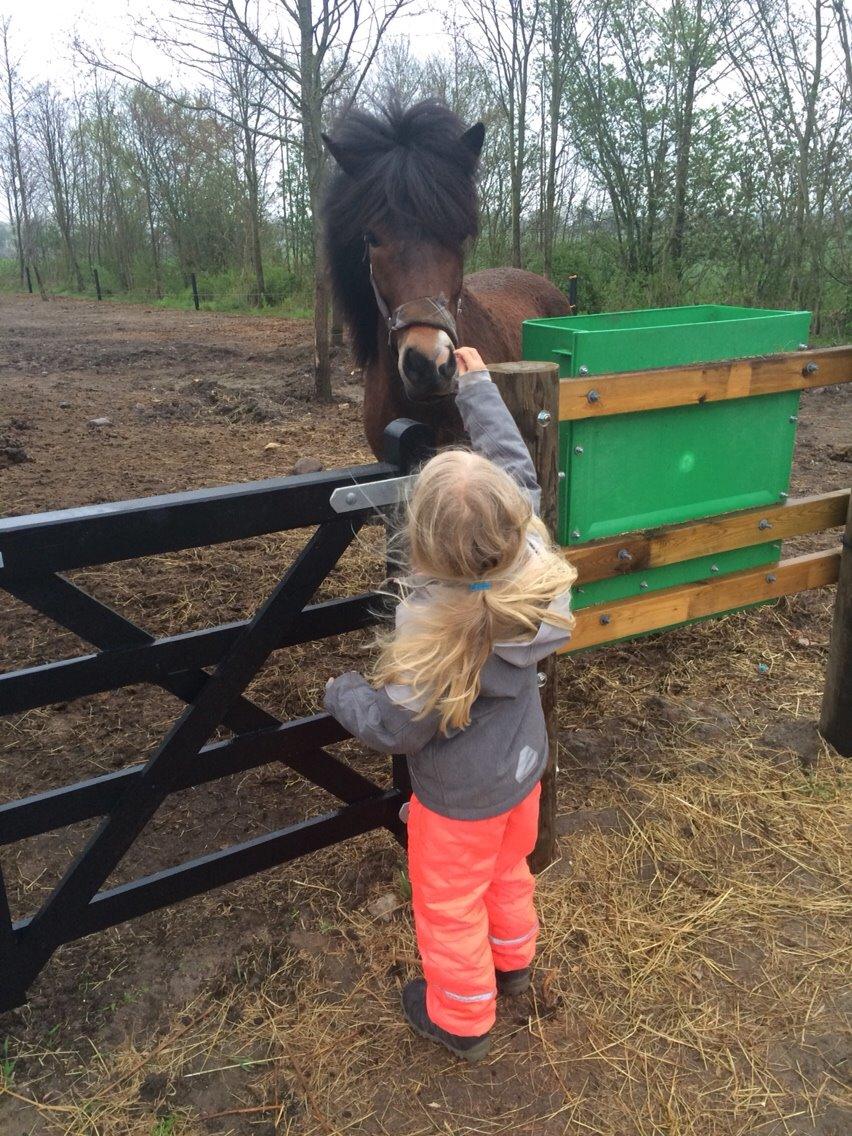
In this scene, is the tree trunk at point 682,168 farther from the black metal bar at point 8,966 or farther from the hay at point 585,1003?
the black metal bar at point 8,966

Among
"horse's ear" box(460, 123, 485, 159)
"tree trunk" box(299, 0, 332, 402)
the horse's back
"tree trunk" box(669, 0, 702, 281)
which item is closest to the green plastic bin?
the horse's back

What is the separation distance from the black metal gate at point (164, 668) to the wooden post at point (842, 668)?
1.88 metres

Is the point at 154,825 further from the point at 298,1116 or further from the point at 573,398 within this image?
the point at 573,398

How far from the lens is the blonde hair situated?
1.47 metres

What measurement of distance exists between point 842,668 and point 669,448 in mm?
1164

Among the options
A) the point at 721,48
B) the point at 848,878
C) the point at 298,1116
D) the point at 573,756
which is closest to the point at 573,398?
the point at 573,756

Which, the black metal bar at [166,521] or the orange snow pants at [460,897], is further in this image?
the orange snow pants at [460,897]

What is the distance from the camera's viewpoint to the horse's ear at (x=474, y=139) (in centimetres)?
343

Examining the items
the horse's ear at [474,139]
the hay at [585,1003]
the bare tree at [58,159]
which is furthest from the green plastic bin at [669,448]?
the bare tree at [58,159]

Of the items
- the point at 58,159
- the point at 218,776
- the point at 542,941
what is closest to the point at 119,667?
the point at 218,776

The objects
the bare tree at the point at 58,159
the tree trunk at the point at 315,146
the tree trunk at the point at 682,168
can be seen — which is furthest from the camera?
the bare tree at the point at 58,159

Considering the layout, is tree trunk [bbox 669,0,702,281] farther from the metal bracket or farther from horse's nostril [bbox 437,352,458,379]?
the metal bracket

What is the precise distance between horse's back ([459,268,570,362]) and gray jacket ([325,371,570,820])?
2154 millimetres

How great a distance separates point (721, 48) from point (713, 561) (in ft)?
38.0
